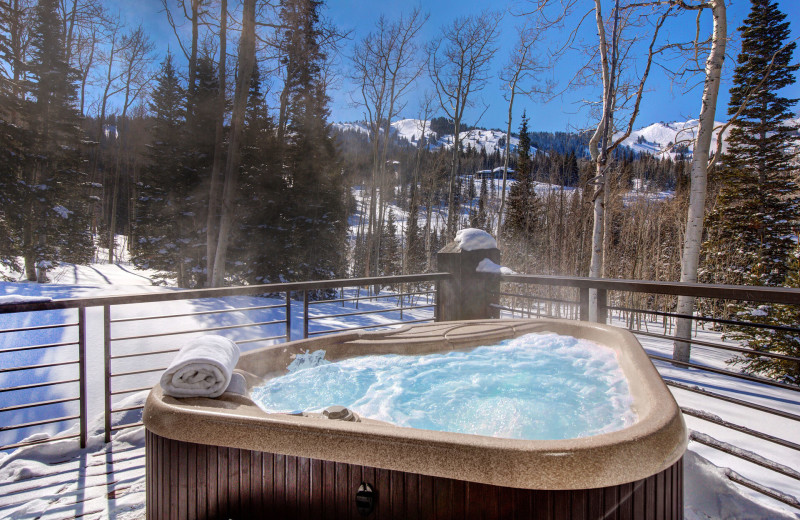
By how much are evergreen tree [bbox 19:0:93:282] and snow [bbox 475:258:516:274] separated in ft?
33.2

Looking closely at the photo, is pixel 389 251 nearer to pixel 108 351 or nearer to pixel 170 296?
pixel 170 296

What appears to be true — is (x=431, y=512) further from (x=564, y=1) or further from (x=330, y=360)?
(x=564, y=1)

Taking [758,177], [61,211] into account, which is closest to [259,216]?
[61,211]

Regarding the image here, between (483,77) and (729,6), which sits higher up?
(483,77)

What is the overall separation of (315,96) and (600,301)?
10391 millimetres

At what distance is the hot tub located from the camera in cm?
88

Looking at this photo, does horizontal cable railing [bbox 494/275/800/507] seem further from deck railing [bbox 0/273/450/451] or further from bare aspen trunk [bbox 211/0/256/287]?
bare aspen trunk [bbox 211/0/256/287]

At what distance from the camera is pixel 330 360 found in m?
2.21

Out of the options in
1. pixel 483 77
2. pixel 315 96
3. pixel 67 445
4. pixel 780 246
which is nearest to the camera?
pixel 67 445

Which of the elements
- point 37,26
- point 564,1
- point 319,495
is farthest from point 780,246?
point 37,26

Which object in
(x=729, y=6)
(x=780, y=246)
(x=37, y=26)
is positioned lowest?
(x=780, y=246)

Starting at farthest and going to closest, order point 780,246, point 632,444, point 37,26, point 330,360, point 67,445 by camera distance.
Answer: point 37,26, point 780,246, point 330,360, point 67,445, point 632,444

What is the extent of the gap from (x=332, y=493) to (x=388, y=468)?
185mm

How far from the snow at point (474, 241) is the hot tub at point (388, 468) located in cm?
222
